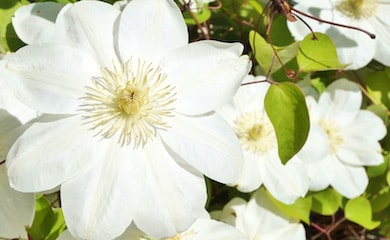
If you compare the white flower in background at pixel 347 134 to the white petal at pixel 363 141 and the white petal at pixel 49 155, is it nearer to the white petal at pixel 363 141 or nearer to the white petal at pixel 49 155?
the white petal at pixel 363 141

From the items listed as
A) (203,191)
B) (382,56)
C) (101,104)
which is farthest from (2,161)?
(382,56)

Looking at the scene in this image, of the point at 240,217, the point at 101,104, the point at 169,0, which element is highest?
the point at 169,0

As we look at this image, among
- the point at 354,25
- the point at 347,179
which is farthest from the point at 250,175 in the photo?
the point at 354,25

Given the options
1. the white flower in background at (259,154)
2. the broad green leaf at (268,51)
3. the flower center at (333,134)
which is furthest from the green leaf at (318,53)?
the flower center at (333,134)

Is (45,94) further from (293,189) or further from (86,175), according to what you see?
(293,189)

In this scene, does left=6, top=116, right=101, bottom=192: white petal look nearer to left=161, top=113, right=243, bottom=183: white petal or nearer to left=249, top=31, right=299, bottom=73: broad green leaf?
left=161, top=113, right=243, bottom=183: white petal

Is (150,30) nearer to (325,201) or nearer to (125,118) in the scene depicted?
(125,118)

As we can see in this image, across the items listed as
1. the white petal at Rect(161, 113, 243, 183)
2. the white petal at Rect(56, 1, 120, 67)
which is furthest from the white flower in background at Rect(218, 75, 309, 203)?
the white petal at Rect(56, 1, 120, 67)
